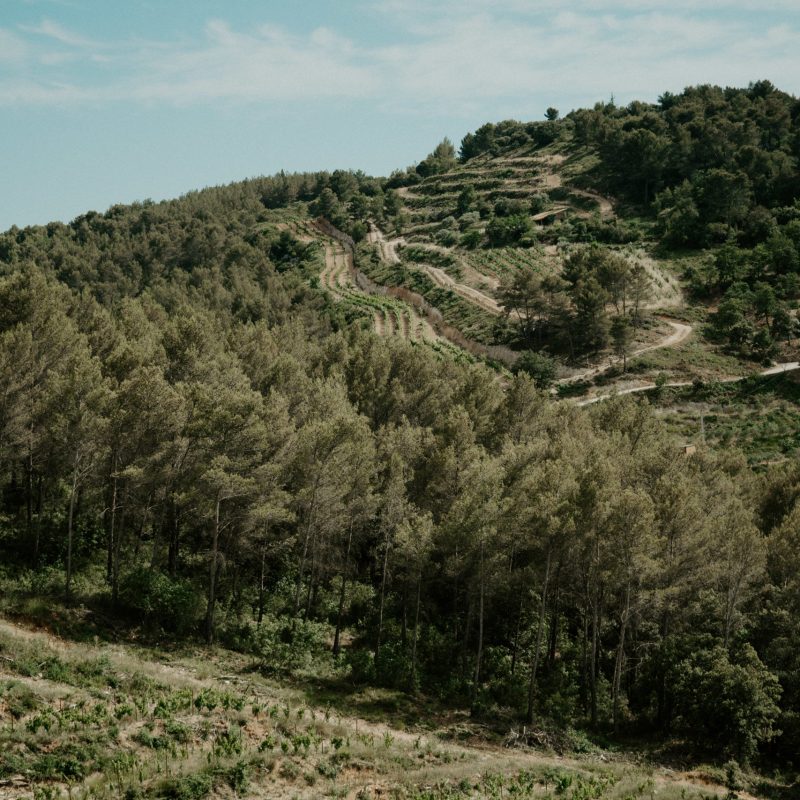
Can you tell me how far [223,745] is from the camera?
66.3 feet

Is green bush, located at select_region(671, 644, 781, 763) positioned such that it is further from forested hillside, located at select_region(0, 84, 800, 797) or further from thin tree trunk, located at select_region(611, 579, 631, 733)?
thin tree trunk, located at select_region(611, 579, 631, 733)

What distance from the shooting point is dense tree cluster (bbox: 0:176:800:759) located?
29.4 meters

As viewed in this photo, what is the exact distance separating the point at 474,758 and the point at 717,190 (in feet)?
326

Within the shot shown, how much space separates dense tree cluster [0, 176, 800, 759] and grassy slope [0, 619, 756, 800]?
3.82 m

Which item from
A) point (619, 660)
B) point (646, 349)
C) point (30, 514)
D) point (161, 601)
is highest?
point (646, 349)

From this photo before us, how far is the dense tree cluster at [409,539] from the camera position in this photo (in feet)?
96.4

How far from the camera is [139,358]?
124 ft

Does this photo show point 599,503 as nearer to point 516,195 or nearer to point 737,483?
point 737,483

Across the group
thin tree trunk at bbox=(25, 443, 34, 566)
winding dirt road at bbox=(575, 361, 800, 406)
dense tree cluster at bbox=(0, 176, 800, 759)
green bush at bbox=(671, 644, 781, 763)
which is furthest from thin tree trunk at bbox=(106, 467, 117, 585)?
winding dirt road at bbox=(575, 361, 800, 406)

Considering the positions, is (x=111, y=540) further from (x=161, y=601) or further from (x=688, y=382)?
(x=688, y=382)

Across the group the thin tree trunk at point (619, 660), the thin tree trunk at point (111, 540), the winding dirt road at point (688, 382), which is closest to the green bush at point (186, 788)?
the thin tree trunk at point (111, 540)

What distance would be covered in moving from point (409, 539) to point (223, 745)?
1178 centimetres

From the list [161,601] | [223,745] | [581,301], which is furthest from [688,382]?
[223,745]

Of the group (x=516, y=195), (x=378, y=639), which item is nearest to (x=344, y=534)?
(x=378, y=639)
